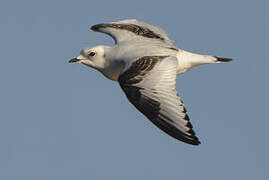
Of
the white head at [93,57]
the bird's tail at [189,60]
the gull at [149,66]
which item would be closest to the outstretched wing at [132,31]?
the gull at [149,66]

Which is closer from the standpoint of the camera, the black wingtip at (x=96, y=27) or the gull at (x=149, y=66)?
the gull at (x=149, y=66)

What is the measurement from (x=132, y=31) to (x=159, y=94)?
516cm

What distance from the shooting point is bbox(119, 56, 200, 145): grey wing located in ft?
53.8

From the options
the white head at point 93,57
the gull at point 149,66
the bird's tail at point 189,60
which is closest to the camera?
the gull at point 149,66

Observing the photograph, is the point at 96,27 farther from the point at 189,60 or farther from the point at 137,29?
the point at 189,60

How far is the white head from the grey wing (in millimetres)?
2036

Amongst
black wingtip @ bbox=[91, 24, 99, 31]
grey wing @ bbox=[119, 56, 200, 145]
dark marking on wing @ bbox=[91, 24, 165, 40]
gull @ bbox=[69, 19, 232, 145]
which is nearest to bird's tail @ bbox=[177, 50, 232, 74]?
gull @ bbox=[69, 19, 232, 145]

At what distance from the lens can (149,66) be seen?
60.0 feet

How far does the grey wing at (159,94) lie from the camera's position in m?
16.4

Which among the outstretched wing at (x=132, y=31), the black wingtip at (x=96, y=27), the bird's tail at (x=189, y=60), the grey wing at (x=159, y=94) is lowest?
the grey wing at (x=159, y=94)

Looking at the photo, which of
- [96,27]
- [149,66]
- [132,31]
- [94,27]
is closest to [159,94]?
[149,66]

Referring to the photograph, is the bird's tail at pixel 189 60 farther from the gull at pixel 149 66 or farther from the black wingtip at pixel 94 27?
the black wingtip at pixel 94 27

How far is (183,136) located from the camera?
1623 cm

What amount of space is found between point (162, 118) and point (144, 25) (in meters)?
7.21
